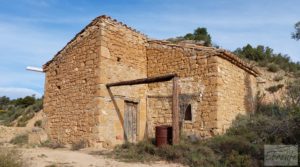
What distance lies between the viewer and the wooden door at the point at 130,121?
1195cm

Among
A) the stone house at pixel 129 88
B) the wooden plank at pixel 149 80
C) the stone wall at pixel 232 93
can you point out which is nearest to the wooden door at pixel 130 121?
the stone house at pixel 129 88

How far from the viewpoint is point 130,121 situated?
1213 centimetres

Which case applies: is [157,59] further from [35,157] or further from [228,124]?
[35,157]

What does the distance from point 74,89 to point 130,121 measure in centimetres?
228

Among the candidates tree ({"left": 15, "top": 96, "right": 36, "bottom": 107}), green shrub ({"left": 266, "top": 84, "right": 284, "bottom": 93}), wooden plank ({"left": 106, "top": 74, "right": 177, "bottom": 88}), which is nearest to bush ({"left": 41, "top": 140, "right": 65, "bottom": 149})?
wooden plank ({"left": 106, "top": 74, "right": 177, "bottom": 88})

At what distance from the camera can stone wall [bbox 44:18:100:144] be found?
1141cm

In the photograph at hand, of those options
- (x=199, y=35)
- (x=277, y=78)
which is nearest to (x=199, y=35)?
(x=199, y=35)

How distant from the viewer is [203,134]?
11047mm

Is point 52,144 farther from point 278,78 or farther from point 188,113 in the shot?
point 278,78

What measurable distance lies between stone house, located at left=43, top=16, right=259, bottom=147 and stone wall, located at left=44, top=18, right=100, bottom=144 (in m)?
0.03

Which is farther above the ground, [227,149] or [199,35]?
[199,35]

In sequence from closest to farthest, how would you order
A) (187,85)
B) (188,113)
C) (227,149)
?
(227,149)
(188,113)
(187,85)

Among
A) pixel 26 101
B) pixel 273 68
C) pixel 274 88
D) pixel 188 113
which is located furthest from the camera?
pixel 26 101

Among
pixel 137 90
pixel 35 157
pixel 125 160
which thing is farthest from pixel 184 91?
pixel 35 157
